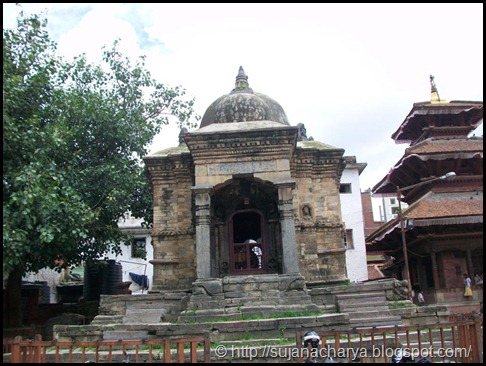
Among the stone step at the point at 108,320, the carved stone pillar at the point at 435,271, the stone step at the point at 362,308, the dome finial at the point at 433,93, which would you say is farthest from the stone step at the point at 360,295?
the dome finial at the point at 433,93

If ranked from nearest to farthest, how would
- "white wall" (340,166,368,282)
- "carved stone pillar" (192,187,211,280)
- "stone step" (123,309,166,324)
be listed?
1. "stone step" (123,309,166,324)
2. "carved stone pillar" (192,187,211,280)
3. "white wall" (340,166,368,282)

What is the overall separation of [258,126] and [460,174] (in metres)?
12.0

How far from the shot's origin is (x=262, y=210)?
16125mm

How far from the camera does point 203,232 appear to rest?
14.0m

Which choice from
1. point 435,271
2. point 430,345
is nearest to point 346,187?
point 435,271

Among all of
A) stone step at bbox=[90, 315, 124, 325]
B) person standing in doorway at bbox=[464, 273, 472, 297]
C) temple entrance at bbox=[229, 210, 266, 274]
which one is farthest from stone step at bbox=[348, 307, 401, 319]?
person standing in doorway at bbox=[464, 273, 472, 297]

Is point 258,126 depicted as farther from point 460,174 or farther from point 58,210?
point 460,174

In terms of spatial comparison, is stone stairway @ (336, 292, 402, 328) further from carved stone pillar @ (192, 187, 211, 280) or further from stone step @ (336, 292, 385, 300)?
carved stone pillar @ (192, 187, 211, 280)

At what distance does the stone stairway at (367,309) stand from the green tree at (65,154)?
7.27 meters

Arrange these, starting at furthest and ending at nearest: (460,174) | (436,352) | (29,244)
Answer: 1. (460,174)
2. (29,244)
3. (436,352)

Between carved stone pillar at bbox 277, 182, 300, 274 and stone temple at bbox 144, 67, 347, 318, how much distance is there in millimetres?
28

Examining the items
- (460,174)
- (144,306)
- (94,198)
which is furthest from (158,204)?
(460,174)

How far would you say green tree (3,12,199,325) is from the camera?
1186 centimetres

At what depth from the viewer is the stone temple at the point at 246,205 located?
14.1 m
